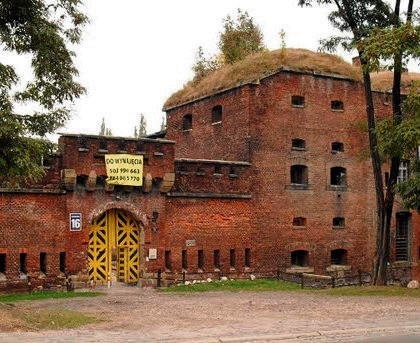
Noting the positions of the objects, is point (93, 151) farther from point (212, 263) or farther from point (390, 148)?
point (390, 148)

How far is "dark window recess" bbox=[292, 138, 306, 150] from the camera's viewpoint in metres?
29.2

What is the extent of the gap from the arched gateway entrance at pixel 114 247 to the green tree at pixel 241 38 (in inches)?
901

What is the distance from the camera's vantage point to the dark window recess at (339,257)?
3017 cm

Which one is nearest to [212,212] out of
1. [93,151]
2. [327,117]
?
[93,151]

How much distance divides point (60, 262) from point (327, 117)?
44.2 ft

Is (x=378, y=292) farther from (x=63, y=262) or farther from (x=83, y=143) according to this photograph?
(x=83, y=143)

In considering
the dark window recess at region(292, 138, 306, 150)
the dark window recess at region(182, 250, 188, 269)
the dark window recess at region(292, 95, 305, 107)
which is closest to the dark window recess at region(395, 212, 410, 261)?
the dark window recess at region(292, 138, 306, 150)

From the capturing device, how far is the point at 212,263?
26.5 metres

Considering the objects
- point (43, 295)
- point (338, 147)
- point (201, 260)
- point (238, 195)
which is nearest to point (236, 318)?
point (43, 295)

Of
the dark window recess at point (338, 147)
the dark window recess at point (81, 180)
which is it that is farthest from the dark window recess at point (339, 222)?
the dark window recess at point (81, 180)

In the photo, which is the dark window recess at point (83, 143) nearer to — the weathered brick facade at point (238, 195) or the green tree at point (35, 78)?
the weathered brick facade at point (238, 195)

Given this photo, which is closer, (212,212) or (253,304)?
(253,304)

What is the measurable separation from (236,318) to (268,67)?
16.4 m

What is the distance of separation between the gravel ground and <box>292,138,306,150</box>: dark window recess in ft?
29.4
